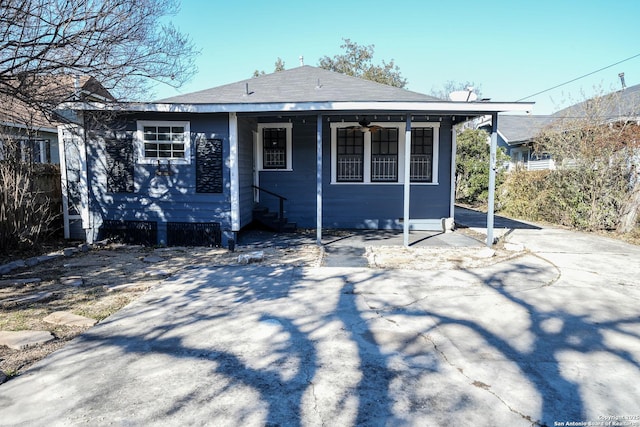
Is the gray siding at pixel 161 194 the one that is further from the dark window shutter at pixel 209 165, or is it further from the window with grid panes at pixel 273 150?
the window with grid panes at pixel 273 150

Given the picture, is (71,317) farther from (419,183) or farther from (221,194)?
(419,183)

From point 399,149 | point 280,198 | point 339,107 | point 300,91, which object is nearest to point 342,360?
point 339,107

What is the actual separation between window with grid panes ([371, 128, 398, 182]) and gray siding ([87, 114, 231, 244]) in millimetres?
3772

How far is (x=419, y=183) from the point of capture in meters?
9.52

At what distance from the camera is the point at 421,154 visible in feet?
31.1

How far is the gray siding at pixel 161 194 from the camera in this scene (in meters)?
7.45

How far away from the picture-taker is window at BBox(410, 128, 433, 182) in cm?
946

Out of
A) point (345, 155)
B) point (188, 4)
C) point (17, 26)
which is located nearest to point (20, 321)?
point (17, 26)

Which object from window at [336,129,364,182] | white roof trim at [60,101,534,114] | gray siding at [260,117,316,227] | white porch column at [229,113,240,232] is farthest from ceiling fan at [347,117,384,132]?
white porch column at [229,113,240,232]

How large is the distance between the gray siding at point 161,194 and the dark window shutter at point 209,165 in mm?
88

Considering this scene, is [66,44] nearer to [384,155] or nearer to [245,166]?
[245,166]

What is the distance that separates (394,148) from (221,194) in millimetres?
4450

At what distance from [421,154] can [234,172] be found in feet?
15.3

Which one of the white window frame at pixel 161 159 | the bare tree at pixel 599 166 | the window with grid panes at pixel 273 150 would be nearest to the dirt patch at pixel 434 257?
the window with grid panes at pixel 273 150
